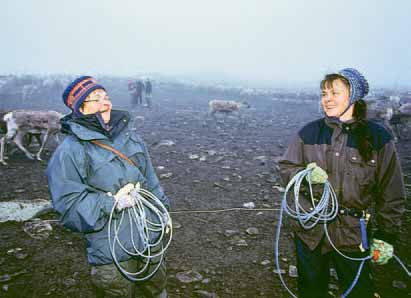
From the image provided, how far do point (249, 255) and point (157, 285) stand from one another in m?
1.92

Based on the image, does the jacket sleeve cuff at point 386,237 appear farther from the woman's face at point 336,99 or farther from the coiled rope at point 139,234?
the coiled rope at point 139,234

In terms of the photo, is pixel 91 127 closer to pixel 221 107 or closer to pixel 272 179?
pixel 272 179

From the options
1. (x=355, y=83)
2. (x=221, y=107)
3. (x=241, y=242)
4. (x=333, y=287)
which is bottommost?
(x=241, y=242)

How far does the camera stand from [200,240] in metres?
4.53

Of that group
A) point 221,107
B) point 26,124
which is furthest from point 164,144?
point 221,107

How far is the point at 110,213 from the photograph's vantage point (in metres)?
2.11

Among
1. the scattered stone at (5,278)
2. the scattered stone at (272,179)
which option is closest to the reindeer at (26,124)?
the scattered stone at (5,278)

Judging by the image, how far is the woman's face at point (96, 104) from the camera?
7.78 feet

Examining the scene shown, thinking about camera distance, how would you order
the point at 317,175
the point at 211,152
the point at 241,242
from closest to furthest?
the point at 317,175 → the point at 241,242 → the point at 211,152

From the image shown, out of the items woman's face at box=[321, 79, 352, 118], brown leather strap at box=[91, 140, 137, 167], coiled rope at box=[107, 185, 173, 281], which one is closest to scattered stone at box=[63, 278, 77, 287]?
coiled rope at box=[107, 185, 173, 281]

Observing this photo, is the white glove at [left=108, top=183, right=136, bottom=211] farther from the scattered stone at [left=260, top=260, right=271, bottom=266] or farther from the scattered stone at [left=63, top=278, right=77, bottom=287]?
the scattered stone at [left=260, top=260, right=271, bottom=266]

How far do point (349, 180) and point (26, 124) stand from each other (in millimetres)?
8257

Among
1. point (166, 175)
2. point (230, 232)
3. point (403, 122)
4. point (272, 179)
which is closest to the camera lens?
point (230, 232)

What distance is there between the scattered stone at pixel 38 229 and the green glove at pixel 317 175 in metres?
3.89
